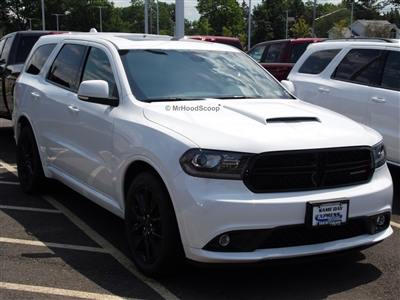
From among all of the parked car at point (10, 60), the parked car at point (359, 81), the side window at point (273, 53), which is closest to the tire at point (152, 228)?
the parked car at point (359, 81)

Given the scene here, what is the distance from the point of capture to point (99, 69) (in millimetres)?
5422

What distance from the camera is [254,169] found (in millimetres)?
3840

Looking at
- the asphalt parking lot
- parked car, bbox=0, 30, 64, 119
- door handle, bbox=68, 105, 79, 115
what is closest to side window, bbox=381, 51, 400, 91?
the asphalt parking lot

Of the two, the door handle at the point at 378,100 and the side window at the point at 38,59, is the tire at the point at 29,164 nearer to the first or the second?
Result: the side window at the point at 38,59

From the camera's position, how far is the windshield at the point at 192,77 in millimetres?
4922

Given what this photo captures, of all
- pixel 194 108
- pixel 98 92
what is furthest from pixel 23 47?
pixel 194 108

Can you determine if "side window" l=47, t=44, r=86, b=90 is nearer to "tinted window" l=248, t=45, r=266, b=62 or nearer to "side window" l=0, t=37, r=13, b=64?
"side window" l=0, t=37, r=13, b=64

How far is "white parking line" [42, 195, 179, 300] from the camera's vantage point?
4180 mm

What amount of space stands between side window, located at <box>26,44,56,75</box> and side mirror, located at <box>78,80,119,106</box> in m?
2.15

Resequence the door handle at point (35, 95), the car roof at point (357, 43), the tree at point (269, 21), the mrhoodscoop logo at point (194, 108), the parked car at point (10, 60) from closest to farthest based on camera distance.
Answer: the mrhoodscoop logo at point (194, 108) < the door handle at point (35, 95) < the car roof at point (357, 43) < the parked car at point (10, 60) < the tree at point (269, 21)

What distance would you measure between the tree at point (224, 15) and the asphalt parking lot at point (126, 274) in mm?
90098

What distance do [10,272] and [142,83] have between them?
1867 millimetres

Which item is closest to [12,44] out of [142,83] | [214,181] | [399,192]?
[142,83]

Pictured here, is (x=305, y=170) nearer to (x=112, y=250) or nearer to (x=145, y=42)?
(x=112, y=250)
